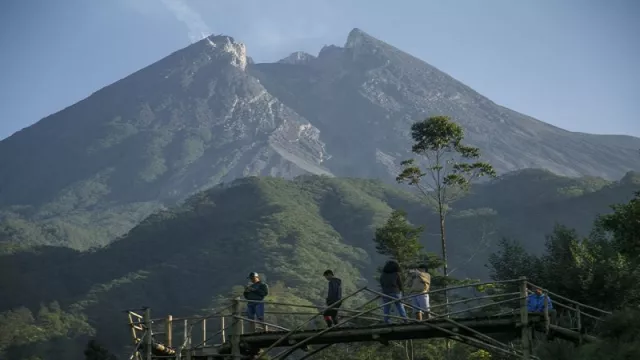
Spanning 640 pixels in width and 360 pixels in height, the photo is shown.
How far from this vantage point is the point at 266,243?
120 m

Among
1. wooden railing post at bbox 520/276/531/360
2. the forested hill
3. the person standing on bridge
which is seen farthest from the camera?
the forested hill

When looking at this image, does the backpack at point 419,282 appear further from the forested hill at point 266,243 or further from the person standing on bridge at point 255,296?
the forested hill at point 266,243

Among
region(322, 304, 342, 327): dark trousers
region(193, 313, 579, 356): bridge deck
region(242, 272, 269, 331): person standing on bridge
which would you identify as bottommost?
region(193, 313, 579, 356): bridge deck

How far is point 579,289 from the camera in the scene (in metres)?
27.2

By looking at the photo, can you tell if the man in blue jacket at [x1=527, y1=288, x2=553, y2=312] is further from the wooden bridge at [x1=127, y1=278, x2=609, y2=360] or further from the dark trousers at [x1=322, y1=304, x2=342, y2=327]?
the dark trousers at [x1=322, y1=304, x2=342, y2=327]

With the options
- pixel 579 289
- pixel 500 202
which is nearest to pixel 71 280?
pixel 500 202

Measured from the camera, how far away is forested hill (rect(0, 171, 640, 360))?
4284 inches

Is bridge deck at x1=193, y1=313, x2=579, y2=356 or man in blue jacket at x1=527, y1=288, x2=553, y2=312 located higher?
man in blue jacket at x1=527, y1=288, x2=553, y2=312

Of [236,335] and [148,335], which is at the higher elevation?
[148,335]

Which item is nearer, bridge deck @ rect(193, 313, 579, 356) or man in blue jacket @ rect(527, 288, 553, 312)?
bridge deck @ rect(193, 313, 579, 356)

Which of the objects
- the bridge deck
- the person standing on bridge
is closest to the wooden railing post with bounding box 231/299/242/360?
the bridge deck

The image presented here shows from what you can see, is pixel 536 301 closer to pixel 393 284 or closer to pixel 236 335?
pixel 393 284

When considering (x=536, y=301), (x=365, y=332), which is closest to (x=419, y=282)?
(x=365, y=332)

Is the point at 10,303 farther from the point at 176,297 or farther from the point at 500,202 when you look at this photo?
the point at 500,202
